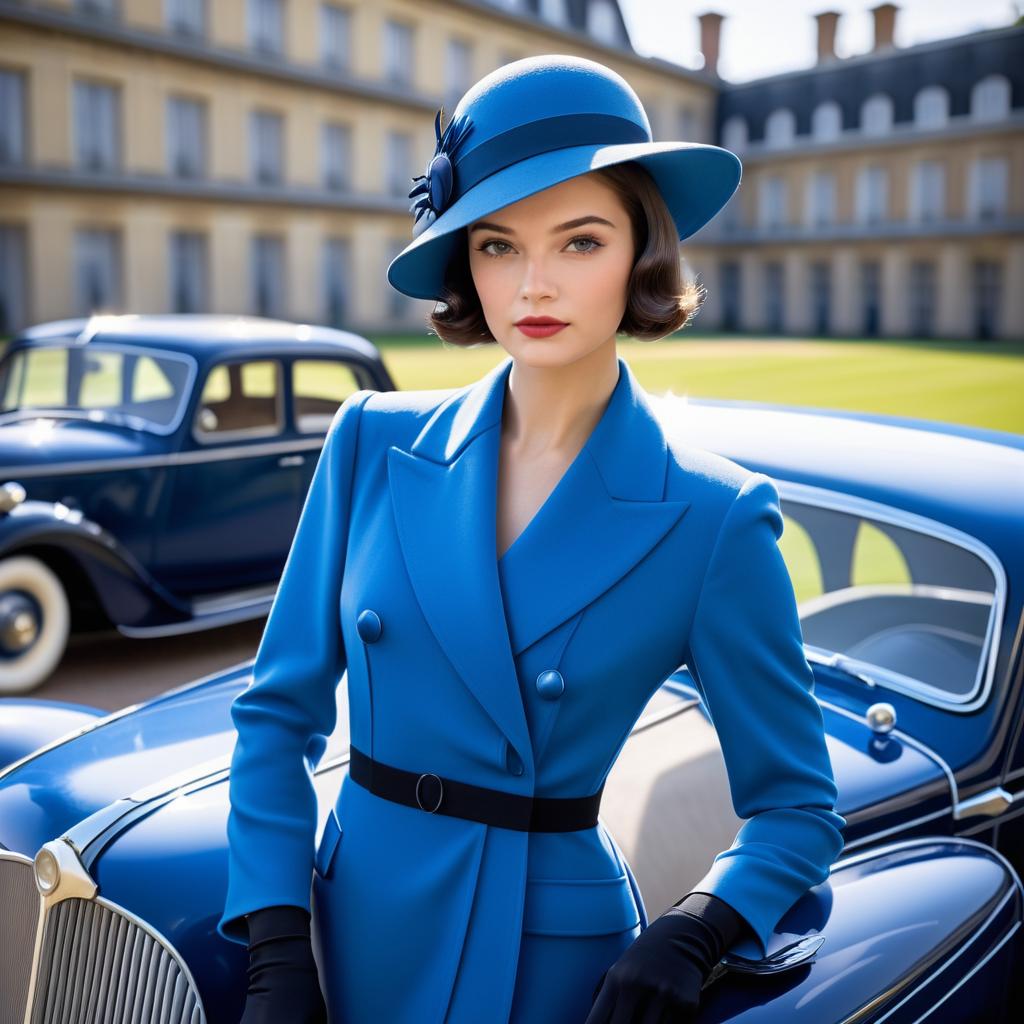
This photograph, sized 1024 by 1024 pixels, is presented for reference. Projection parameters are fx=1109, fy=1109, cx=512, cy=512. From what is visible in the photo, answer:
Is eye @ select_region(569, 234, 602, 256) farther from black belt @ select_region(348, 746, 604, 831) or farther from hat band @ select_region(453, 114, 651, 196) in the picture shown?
black belt @ select_region(348, 746, 604, 831)

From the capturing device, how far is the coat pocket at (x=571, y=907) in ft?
4.53

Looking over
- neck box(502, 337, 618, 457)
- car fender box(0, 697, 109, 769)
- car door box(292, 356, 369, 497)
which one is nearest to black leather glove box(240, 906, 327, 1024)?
neck box(502, 337, 618, 457)

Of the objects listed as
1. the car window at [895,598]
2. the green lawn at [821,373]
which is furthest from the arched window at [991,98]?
the car window at [895,598]

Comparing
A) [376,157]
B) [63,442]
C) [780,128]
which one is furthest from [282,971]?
[780,128]

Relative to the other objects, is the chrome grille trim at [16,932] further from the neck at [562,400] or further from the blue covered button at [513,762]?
the neck at [562,400]

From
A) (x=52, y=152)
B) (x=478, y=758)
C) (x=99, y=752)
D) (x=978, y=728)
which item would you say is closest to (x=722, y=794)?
(x=978, y=728)

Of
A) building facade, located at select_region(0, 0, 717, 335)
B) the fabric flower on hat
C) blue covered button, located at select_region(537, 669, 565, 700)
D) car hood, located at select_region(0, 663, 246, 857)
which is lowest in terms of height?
car hood, located at select_region(0, 663, 246, 857)

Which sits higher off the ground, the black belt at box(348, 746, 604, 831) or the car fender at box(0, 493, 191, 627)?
the black belt at box(348, 746, 604, 831)

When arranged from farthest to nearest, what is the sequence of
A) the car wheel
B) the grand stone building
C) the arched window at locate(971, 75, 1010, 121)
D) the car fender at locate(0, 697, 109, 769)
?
the arched window at locate(971, 75, 1010, 121) → the grand stone building → the car wheel → the car fender at locate(0, 697, 109, 769)

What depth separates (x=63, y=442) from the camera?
19.2 feet

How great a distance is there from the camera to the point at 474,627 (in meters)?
1.37

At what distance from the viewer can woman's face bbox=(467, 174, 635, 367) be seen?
4.61 feet

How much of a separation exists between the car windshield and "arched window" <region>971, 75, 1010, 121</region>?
41.6 m

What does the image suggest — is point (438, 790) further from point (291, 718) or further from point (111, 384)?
point (111, 384)
